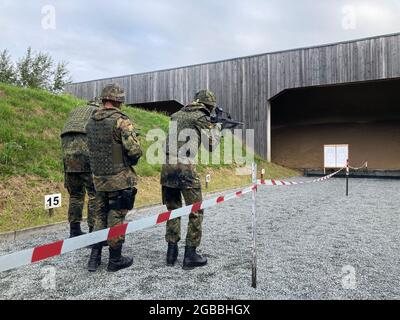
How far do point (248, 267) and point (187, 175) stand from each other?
1319 millimetres

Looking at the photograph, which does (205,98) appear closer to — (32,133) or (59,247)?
(59,247)

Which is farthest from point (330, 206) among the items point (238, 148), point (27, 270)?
point (238, 148)

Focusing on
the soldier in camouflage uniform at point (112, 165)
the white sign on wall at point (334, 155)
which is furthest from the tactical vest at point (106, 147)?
the white sign on wall at point (334, 155)

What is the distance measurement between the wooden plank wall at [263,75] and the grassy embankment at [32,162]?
27.4 feet

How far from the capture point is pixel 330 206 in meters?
8.45

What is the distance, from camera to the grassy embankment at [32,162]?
6.24 m

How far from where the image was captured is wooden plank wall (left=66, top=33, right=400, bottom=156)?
1602 cm

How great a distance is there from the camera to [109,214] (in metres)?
3.77

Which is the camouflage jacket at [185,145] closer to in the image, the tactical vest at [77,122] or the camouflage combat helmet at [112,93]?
the camouflage combat helmet at [112,93]

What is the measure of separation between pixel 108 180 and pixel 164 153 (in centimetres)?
81

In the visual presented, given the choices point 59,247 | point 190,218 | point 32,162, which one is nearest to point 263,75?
point 32,162

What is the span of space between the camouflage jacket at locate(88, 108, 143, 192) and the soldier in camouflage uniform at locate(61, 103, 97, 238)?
101cm

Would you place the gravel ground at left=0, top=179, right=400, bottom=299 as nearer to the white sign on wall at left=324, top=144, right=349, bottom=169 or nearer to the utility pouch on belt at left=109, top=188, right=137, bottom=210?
the utility pouch on belt at left=109, top=188, right=137, bottom=210

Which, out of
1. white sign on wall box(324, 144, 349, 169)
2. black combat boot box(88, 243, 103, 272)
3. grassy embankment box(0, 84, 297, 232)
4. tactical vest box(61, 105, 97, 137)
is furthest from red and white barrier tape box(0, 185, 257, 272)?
white sign on wall box(324, 144, 349, 169)
